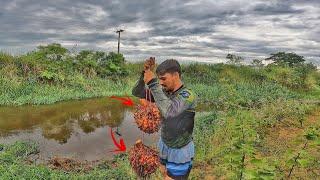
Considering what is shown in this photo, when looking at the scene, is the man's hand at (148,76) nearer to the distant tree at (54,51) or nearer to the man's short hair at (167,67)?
the man's short hair at (167,67)

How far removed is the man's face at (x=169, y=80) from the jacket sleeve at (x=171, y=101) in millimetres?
129

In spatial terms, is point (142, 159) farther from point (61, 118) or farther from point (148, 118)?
point (61, 118)

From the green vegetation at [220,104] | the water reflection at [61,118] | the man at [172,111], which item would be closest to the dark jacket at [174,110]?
the man at [172,111]

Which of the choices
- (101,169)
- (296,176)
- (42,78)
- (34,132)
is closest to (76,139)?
(34,132)

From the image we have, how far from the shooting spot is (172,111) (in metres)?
3.75

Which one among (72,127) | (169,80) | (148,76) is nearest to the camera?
Answer: (148,76)

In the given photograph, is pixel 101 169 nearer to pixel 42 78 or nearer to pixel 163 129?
pixel 163 129

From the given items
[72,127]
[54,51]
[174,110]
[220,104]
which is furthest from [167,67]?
[54,51]

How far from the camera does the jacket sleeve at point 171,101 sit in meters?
3.66

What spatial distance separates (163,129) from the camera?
3.92 metres

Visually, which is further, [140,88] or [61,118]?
[61,118]

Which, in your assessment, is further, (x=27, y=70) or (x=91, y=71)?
(x=91, y=71)

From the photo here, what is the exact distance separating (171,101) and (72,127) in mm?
10414

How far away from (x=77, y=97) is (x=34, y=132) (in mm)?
6801
